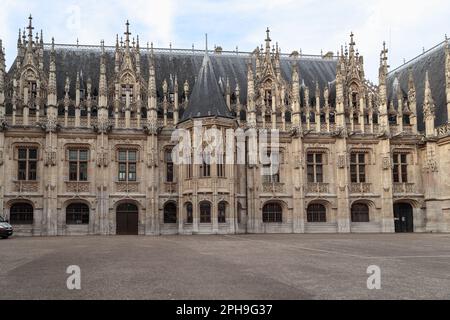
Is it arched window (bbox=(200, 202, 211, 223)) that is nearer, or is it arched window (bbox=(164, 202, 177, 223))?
arched window (bbox=(200, 202, 211, 223))

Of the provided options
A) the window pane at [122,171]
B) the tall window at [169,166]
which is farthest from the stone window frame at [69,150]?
the tall window at [169,166]

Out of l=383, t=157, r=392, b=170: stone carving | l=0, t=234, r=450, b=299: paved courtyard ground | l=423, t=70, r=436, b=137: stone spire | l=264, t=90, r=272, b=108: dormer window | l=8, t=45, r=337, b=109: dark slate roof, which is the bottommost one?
l=0, t=234, r=450, b=299: paved courtyard ground

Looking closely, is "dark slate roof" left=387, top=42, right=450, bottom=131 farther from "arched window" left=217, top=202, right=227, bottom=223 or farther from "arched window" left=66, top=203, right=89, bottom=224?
"arched window" left=66, top=203, right=89, bottom=224


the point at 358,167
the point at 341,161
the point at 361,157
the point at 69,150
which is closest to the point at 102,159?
the point at 69,150

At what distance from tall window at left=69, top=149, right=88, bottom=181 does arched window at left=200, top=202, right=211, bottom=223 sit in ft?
30.7

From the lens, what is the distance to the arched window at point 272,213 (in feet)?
135

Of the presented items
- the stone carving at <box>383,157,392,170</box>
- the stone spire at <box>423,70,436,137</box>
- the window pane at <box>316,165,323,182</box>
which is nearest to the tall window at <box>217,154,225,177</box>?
the window pane at <box>316,165,323,182</box>

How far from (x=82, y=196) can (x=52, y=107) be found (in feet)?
23.0

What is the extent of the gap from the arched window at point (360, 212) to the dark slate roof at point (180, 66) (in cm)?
1122

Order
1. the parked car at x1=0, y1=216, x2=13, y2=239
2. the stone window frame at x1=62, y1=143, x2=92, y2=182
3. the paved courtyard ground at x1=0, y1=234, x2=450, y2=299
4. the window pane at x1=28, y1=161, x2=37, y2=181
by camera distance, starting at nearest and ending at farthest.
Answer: the paved courtyard ground at x1=0, y1=234, x2=450, y2=299 → the parked car at x1=0, y1=216, x2=13, y2=239 → the window pane at x1=28, y1=161, x2=37, y2=181 → the stone window frame at x1=62, y1=143, x2=92, y2=182

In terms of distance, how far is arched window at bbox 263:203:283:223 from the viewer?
4122cm

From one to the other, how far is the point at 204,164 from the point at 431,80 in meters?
23.0

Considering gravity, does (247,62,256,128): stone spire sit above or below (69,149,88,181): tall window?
above
